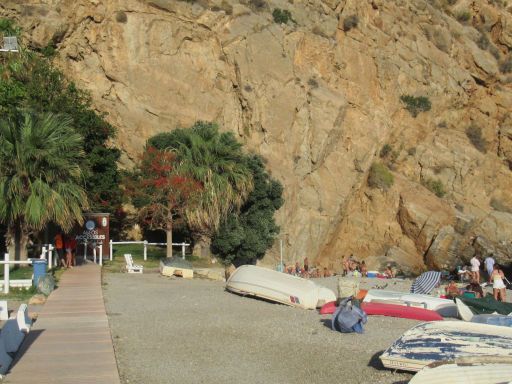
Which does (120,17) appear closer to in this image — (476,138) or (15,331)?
(476,138)

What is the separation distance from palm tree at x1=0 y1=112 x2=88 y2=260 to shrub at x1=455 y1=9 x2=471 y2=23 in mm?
41776

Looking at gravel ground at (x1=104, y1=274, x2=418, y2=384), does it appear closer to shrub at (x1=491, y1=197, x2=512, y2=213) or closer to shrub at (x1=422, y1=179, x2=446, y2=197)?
shrub at (x1=422, y1=179, x2=446, y2=197)

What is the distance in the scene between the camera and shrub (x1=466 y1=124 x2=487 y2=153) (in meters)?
49.1

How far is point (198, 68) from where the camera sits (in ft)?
135

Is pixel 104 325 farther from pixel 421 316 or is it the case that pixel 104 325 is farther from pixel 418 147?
pixel 418 147

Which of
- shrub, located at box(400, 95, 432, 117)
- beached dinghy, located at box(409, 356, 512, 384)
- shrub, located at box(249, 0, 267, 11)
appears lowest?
beached dinghy, located at box(409, 356, 512, 384)

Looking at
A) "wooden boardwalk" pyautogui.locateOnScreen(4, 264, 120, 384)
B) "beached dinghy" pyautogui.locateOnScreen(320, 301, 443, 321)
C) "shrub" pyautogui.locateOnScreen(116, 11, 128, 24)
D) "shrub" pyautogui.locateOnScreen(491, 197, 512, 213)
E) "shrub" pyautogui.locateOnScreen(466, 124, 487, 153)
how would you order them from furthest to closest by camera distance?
"shrub" pyautogui.locateOnScreen(466, 124, 487, 153) → "shrub" pyautogui.locateOnScreen(491, 197, 512, 213) → "shrub" pyautogui.locateOnScreen(116, 11, 128, 24) → "beached dinghy" pyautogui.locateOnScreen(320, 301, 443, 321) → "wooden boardwalk" pyautogui.locateOnScreen(4, 264, 120, 384)

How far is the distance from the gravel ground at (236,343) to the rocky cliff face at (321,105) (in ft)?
72.7

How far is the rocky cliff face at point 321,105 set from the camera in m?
39.1

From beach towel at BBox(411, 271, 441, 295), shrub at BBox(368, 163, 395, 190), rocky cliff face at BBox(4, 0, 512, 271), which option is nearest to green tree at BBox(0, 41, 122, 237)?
rocky cliff face at BBox(4, 0, 512, 271)

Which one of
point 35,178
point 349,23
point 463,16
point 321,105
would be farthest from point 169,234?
point 463,16

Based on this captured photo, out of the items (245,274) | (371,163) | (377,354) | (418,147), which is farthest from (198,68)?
(377,354)

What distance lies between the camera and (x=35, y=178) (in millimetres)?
22938

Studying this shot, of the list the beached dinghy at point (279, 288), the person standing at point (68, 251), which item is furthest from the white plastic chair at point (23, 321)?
the person standing at point (68, 251)
